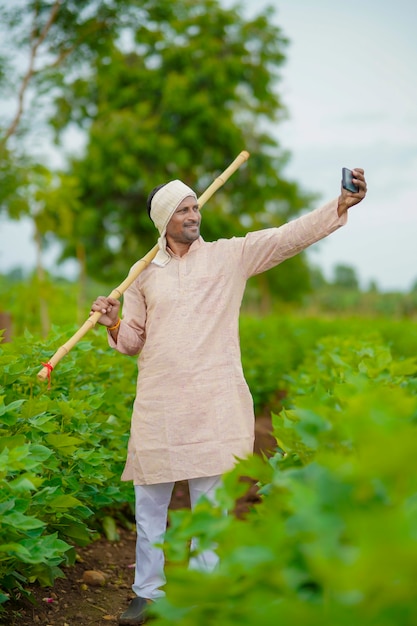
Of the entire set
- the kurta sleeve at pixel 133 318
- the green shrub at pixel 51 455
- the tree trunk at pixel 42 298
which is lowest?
the tree trunk at pixel 42 298

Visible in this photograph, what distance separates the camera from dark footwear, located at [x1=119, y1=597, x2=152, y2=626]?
3.94 m

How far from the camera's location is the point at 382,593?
1.36 meters

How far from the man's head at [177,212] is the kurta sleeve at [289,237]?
0.28 metres

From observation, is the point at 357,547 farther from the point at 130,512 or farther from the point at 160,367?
the point at 130,512

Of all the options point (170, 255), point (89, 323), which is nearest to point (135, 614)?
point (89, 323)

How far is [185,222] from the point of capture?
404 centimetres

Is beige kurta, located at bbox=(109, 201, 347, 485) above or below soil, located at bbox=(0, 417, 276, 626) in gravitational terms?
above

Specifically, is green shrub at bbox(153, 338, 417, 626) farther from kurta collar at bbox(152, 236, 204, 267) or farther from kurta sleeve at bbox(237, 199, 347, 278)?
kurta collar at bbox(152, 236, 204, 267)

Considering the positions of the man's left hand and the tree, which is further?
the tree

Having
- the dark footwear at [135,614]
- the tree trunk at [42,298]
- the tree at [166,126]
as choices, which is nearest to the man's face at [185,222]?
the dark footwear at [135,614]

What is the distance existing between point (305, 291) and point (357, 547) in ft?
136

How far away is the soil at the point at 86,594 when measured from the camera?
387cm

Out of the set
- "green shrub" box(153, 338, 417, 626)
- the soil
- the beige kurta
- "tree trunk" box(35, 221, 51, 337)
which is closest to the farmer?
the beige kurta

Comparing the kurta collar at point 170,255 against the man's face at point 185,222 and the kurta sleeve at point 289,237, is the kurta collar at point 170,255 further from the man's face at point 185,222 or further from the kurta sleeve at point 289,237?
the kurta sleeve at point 289,237
